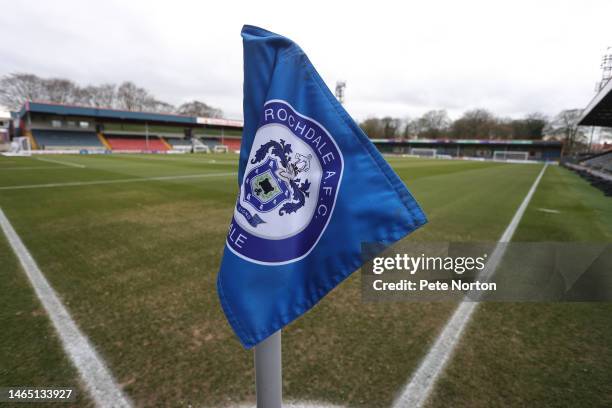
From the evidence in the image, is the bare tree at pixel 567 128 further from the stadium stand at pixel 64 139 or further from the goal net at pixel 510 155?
the stadium stand at pixel 64 139

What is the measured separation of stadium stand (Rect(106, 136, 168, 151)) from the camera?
50747mm

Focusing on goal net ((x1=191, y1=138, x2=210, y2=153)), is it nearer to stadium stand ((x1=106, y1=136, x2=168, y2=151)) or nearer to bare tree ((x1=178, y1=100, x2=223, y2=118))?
stadium stand ((x1=106, y1=136, x2=168, y2=151))

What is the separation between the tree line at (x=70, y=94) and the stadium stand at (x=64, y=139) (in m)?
11.5

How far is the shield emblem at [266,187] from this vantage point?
109cm

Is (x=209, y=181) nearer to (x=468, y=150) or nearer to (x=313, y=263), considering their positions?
(x=313, y=263)

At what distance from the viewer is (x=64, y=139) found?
4656cm

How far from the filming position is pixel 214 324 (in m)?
2.92

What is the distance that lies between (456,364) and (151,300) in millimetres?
3023

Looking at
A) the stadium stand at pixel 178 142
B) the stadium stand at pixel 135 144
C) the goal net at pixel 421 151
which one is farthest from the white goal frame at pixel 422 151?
the stadium stand at pixel 135 144

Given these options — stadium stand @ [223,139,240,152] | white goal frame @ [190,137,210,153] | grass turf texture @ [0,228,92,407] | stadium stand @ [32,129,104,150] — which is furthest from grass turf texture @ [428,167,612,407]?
stadium stand @ [223,139,240,152]

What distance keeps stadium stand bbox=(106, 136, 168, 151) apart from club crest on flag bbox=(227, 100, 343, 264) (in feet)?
188

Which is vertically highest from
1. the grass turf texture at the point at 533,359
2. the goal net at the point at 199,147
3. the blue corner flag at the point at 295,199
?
the goal net at the point at 199,147

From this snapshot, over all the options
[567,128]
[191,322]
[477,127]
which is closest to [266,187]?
[191,322]

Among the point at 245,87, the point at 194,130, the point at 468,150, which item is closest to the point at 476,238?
the point at 245,87
